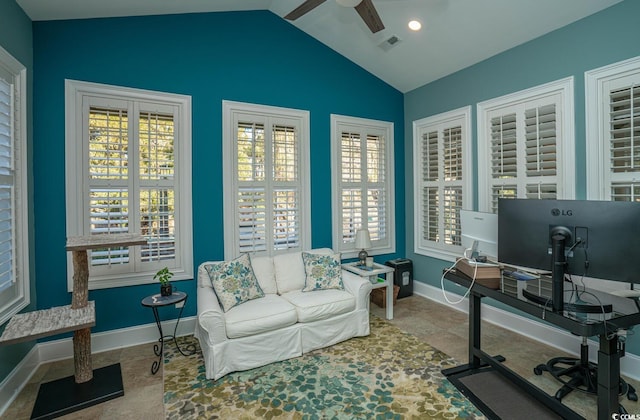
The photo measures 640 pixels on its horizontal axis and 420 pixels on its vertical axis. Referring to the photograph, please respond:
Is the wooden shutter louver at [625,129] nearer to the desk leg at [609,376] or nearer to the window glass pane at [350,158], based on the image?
the desk leg at [609,376]

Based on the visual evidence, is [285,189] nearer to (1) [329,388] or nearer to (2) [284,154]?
(2) [284,154]

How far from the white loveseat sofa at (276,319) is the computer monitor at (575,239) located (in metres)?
1.67

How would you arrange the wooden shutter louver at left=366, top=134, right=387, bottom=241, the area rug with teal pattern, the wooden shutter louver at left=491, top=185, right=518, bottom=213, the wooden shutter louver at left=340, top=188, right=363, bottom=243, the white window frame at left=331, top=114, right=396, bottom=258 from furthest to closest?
the wooden shutter louver at left=366, top=134, right=387, bottom=241 → the wooden shutter louver at left=340, top=188, right=363, bottom=243 → the white window frame at left=331, top=114, right=396, bottom=258 → the wooden shutter louver at left=491, top=185, right=518, bottom=213 → the area rug with teal pattern

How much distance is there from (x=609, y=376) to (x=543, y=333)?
1595mm

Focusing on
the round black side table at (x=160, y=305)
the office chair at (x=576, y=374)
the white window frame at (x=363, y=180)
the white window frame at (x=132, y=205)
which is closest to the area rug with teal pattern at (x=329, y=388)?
the round black side table at (x=160, y=305)

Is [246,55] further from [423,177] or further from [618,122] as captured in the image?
[618,122]

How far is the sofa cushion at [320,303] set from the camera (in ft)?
10.2

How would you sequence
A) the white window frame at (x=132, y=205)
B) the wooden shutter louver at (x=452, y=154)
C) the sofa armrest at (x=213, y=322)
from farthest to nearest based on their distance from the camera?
the wooden shutter louver at (x=452, y=154) → the white window frame at (x=132, y=205) → the sofa armrest at (x=213, y=322)

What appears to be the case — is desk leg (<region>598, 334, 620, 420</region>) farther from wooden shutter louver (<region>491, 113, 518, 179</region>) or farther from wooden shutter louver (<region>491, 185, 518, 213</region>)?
wooden shutter louver (<region>491, 113, 518, 179</region>)

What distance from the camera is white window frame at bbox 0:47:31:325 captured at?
2588mm

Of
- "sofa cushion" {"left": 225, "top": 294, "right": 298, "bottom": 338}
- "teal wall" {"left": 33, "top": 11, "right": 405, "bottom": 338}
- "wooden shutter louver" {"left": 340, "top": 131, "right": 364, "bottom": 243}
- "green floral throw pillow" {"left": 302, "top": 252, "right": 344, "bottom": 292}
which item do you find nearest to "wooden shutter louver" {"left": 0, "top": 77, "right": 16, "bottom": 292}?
"teal wall" {"left": 33, "top": 11, "right": 405, "bottom": 338}

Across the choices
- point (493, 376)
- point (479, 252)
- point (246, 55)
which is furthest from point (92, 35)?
point (493, 376)

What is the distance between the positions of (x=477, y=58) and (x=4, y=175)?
4.74m

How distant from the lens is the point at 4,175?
2467mm
